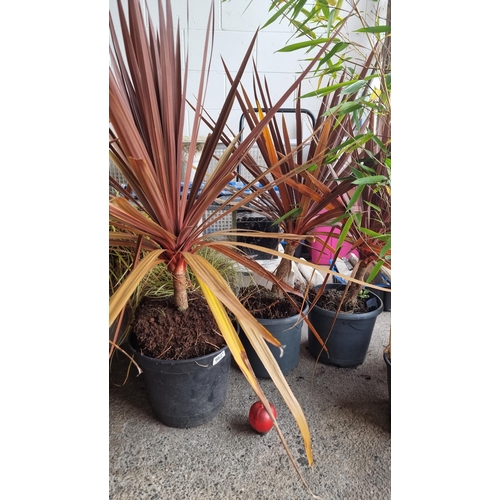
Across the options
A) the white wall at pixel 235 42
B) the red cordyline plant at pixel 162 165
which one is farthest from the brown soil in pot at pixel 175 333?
the white wall at pixel 235 42

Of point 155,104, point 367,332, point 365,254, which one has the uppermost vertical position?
point 155,104

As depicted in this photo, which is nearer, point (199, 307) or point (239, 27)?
point (199, 307)

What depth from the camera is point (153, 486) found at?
0.80 meters

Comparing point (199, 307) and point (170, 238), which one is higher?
point (170, 238)

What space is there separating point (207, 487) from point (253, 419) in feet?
0.65

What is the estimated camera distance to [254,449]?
0.90 meters

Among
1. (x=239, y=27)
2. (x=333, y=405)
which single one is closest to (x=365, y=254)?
(x=333, y=405)

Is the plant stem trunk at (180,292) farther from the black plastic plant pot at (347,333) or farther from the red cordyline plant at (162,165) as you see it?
the black plastic plant pot at (347,333)

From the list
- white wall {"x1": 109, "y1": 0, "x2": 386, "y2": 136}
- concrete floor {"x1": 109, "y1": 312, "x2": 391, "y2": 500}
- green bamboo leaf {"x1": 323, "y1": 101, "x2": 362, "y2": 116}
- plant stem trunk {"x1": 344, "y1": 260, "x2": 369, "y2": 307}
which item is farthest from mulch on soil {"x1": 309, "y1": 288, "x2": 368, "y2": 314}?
white wall {"x1": 109, "y1": 0, "x2": 386, "y2": 136}

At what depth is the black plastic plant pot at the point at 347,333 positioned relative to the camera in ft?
3.85

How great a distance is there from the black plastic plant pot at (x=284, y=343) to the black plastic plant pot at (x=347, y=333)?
86mm

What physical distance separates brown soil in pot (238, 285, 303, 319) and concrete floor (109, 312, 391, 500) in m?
0.24

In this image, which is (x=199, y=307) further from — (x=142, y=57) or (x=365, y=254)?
(x=142, y=57)

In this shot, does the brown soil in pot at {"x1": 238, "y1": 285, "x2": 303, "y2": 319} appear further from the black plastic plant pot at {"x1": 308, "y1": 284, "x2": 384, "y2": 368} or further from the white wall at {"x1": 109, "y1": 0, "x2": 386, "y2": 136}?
the white wall at {"x1": 109, "y1": 0, "x2": 386, "y2": 136}
